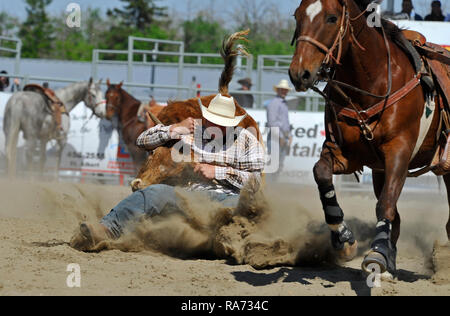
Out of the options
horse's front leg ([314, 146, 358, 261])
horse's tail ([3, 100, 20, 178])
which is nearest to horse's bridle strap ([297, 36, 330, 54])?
horse's front leg ([314, 146, 358, 261])

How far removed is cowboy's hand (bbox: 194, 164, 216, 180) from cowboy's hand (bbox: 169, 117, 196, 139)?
0.31 meters

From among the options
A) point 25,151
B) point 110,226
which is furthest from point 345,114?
point 25,151

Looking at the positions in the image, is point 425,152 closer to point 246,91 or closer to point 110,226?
point 110,226

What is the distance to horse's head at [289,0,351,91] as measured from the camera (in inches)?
159

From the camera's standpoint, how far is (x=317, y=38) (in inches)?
165

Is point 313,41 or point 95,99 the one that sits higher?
point 313,41

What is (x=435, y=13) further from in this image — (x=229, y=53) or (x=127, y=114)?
(x=229, y=53)

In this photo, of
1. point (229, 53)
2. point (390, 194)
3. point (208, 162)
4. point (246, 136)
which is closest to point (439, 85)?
point (390, 194)

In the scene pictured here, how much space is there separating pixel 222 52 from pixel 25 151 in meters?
7.69

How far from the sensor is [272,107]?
38.0 feet

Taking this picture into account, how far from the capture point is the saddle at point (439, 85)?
191 inches

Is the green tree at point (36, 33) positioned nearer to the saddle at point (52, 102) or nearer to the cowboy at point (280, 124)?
the saddle at point (52, 102)

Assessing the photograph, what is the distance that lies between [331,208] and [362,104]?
741 millimetres

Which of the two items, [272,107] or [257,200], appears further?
[272,107]
